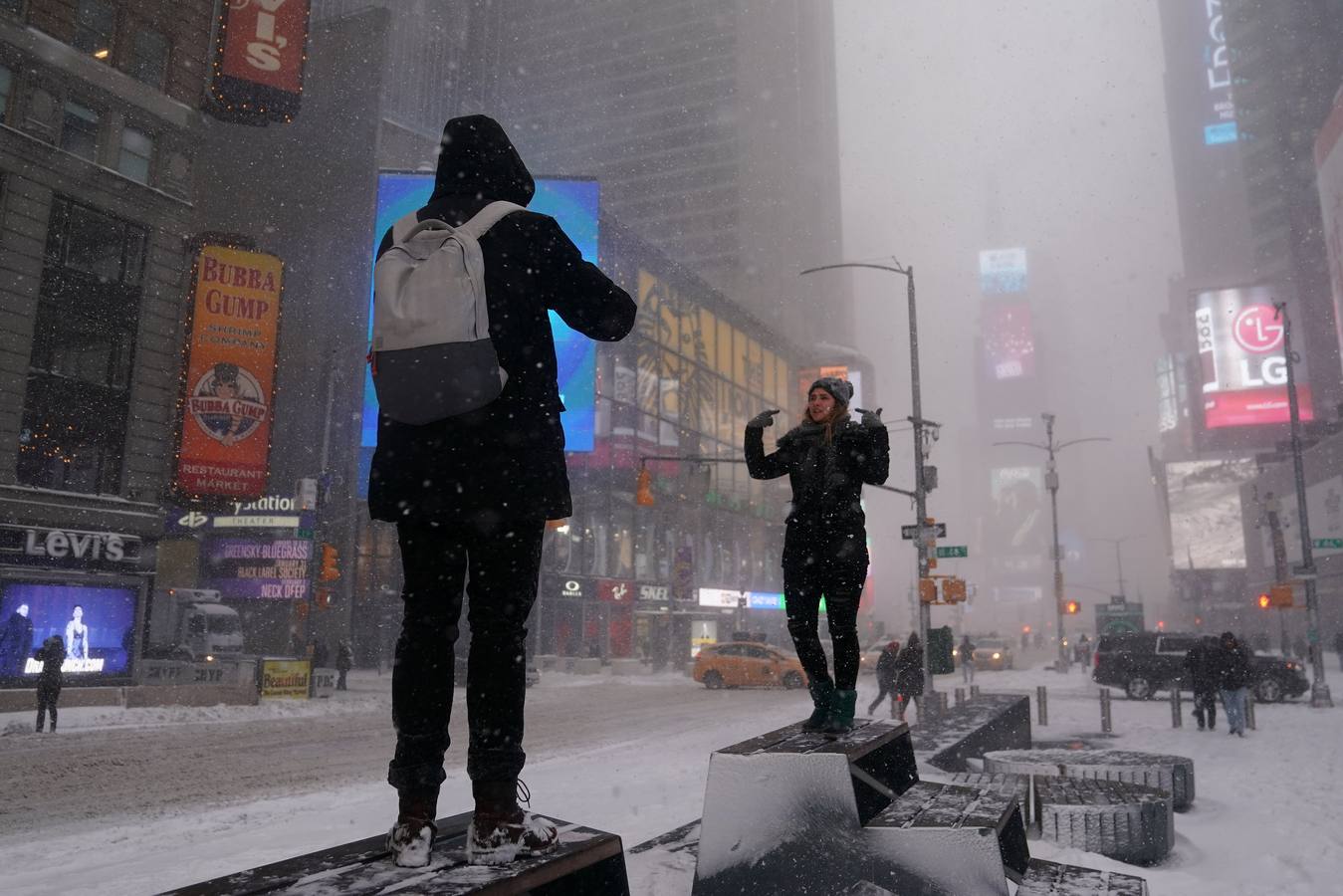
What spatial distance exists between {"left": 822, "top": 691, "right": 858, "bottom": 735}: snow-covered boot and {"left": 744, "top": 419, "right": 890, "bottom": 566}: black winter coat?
721mm

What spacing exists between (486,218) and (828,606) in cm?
294

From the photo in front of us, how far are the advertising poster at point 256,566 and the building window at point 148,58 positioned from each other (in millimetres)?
23801

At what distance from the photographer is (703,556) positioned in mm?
60844

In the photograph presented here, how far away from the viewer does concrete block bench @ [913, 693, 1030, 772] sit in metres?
9.77

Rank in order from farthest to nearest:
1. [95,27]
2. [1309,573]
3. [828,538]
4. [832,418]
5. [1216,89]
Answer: [1216,89]
[95,27]
[1309,573]
[832,418]
[828,538]

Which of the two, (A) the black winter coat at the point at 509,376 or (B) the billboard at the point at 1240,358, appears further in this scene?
(B) the billboard at the point at 1240,358

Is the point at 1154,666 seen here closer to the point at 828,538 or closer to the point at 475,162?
the point at 828,538

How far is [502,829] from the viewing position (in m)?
2.51

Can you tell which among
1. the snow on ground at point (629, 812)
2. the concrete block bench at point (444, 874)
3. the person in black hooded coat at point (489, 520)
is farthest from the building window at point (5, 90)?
the concrete block bench at point (444, 874)

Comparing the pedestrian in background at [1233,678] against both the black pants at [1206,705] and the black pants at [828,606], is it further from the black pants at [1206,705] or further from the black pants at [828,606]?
the black pants at [828,606]

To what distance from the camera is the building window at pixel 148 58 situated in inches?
1103

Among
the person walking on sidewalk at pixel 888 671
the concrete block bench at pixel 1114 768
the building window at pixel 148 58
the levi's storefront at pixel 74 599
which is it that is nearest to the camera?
the concrete block bench at pixel 1114 768

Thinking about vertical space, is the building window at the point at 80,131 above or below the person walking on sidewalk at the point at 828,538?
above

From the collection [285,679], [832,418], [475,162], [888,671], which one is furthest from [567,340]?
[475,162]
